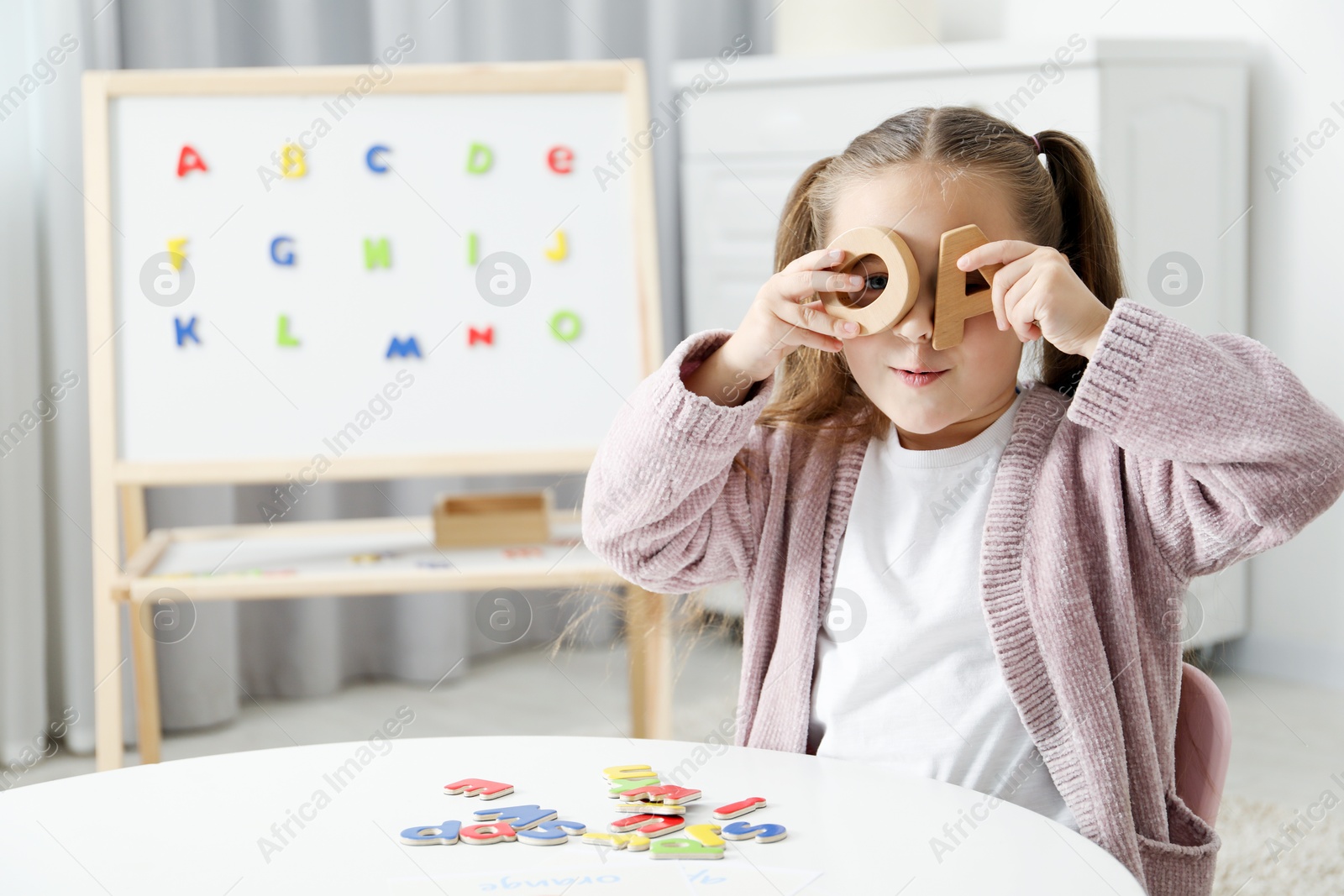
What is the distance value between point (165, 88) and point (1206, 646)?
2110mm

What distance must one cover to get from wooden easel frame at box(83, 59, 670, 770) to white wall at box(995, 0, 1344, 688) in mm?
1249

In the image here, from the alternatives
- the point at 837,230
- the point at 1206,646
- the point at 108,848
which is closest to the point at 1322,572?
the point at 1206,646

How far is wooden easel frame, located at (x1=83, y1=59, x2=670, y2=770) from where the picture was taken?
165cm

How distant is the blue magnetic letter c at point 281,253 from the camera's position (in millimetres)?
1704

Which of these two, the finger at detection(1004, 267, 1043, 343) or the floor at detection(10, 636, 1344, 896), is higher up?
the finger at detection(1004, 267, 1043, 343)

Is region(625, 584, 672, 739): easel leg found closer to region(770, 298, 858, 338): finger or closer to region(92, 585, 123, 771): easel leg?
region(770, 298, 858, 338): finger

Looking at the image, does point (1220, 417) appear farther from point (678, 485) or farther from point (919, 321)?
point (678, 485)

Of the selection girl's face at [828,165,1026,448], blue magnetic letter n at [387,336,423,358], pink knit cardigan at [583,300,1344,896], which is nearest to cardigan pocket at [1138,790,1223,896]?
pink knit cardigan at [583,300,1344,896]

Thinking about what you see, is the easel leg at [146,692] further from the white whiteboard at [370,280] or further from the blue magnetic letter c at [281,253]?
the blue magnetic letter c at [281,253]

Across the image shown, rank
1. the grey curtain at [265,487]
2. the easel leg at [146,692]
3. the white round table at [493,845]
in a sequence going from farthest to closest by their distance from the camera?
the grey curtain at [265,487] < the easel leg at [146,692] < the white round table at [493,845]

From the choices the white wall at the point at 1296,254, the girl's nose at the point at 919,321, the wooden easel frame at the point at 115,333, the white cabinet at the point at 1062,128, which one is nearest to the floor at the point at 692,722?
the white wall at the point at 1296,254

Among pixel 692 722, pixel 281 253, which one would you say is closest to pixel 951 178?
pixel 281 253

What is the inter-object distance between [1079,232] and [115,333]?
1.25m

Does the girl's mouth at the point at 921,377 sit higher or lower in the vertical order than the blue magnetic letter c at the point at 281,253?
lower
